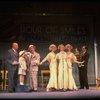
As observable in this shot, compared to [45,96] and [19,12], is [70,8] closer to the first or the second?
[19,12]

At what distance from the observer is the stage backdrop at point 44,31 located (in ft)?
55.5

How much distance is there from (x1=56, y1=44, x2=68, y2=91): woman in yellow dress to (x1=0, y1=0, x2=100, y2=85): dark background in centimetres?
→ 220

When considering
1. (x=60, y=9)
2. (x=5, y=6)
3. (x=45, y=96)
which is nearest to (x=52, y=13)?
(x=60, y=9)

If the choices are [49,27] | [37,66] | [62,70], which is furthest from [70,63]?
[49,27]

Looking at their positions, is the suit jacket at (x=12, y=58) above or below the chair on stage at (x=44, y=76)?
above

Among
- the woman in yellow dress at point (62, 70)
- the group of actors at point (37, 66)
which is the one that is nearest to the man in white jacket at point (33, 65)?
the group of actors at point (37, 66)

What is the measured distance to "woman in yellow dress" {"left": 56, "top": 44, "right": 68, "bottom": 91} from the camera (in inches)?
568

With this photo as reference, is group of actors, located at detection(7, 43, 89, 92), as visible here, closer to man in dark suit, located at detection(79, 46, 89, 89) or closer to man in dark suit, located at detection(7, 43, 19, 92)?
man in dark suit, located at detection(7, 43, 19, 92)

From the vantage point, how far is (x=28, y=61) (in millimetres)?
14367

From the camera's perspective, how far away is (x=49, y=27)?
16984mm

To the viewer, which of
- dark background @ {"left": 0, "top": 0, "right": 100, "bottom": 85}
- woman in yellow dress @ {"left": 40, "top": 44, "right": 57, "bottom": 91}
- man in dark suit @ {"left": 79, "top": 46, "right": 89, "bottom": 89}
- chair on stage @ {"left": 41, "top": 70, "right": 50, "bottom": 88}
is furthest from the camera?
dark background @ {"left": 0, "top": 0, "right": 100, "bottom": 85}

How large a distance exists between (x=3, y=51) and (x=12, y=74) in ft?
9.34

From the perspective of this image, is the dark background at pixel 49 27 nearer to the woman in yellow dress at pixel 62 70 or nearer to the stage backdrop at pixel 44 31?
the stage backdrop at pixel 44 31

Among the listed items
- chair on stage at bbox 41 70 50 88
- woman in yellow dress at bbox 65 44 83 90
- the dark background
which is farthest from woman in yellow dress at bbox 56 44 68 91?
the dark background
